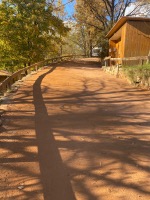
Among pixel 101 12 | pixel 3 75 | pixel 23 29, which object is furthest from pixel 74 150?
pixel 101 12

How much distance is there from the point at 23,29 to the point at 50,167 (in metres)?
24.5

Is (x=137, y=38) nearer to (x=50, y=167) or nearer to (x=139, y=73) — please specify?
(x=139, y=73)

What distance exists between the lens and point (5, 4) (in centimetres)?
2700

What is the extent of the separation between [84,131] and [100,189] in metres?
2.46

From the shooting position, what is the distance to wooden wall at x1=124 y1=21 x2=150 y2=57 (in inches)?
831

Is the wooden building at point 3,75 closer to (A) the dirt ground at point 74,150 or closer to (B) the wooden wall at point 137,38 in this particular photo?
(B) the wooden wall at point 137,38

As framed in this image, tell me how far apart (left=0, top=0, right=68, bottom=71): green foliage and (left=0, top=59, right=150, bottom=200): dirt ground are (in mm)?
18939

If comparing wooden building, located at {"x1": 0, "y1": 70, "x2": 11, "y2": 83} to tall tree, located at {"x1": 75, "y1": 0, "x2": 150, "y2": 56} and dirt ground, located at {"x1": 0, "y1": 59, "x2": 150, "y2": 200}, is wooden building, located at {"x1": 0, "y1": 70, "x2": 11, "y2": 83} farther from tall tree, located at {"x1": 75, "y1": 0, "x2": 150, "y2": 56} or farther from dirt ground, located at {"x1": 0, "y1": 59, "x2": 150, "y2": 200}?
dirt ground, located at {"x1": 0, "y1": 59, "x2": 150, "y2": 200}

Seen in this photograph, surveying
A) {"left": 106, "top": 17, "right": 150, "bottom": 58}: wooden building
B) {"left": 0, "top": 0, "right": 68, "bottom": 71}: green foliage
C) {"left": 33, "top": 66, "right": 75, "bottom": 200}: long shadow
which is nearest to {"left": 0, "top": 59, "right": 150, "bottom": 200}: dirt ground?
{"left": 33, "top": 66, "right": 75, "bottom": 200}: long shadow

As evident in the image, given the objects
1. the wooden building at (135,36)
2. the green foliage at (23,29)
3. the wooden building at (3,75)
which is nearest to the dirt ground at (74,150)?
the wooden building at (135,36)

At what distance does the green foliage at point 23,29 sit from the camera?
2634 cm

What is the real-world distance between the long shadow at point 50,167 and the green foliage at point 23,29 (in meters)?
21.6

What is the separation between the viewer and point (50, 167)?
462 cm

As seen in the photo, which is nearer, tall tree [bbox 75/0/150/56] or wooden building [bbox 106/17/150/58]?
wooden building [bbox 106/17/150/58]
